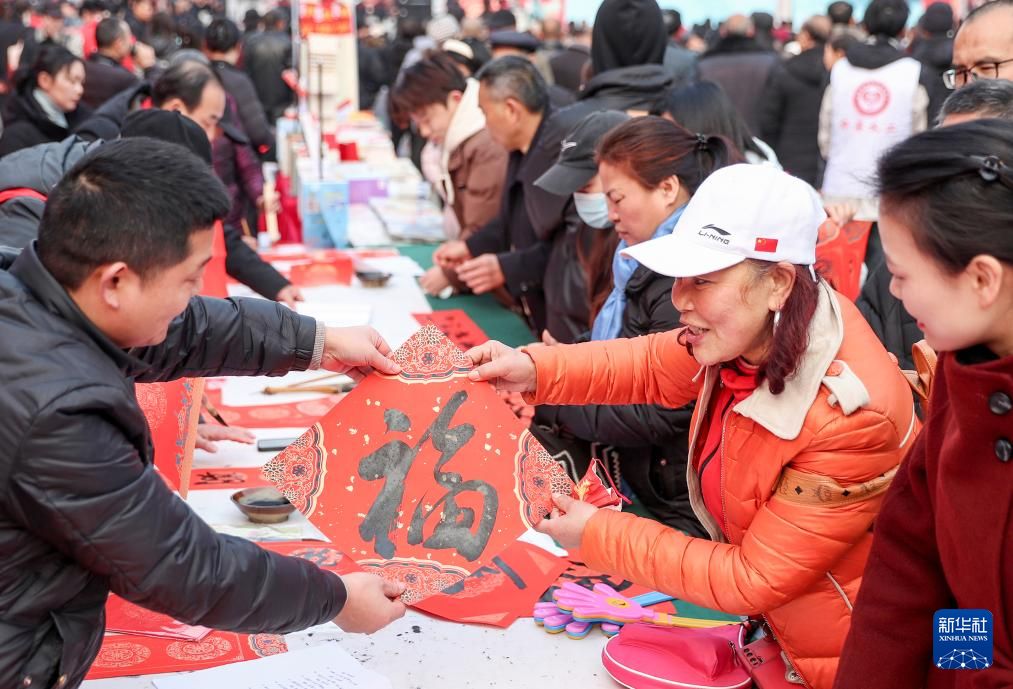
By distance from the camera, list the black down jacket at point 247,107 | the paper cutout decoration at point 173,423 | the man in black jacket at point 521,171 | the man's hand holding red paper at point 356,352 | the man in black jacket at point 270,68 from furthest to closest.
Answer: the man in black jacket at point 270,68, the black down jacket at point 247,107, the man in black jacket at point 521,171, the paper cutout decoration at point 173,423, the man's hand holding red paper at point 356,352

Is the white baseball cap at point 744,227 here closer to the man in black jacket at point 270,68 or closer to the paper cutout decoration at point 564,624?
the paper cutout decoration at point 564,624

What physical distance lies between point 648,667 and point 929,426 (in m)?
0.64

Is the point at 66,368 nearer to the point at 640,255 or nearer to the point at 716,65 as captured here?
the point at 640,255

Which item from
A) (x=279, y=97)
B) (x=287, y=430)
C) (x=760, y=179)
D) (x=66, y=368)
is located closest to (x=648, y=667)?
(x=760, y=179)

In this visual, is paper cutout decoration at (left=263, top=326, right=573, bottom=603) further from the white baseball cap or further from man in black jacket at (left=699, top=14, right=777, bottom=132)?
man in black jacket at (left=699, top=14, right=777, bottom=132)

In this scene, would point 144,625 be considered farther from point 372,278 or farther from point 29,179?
point 372,278

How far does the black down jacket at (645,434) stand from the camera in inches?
89.7

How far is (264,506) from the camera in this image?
7.20 ft

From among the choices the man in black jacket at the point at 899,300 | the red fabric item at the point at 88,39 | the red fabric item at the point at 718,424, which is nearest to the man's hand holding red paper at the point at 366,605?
the red fabric item at the point at 718,424

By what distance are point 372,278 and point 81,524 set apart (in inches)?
114

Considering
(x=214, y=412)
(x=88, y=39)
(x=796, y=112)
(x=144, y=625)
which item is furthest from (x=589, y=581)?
(x=88, y=39)

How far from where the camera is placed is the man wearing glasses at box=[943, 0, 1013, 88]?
8.80 ft

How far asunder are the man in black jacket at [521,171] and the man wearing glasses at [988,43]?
1.34 meters

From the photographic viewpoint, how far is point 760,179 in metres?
1.55
